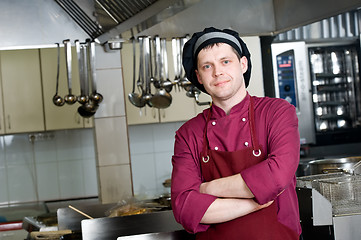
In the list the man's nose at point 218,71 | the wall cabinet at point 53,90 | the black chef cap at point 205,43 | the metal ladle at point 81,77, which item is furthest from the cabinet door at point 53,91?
the man's nose at point 218,71

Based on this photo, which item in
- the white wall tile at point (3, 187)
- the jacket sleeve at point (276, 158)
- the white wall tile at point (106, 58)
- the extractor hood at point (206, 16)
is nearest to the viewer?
the jacket sleeve at point (276, 158)

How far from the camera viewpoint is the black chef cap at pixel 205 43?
166cm

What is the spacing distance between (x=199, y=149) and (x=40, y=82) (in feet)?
11.7

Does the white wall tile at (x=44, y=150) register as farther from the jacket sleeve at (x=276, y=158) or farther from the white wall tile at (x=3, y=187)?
the jacket sleeve at (x=276, y=158)

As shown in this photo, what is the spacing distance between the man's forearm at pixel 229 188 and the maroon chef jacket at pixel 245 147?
2cm

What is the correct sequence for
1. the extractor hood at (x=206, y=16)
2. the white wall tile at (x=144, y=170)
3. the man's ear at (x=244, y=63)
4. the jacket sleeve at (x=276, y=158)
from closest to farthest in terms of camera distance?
the jacket sleeve at (x=276, y=158) → the man's ear at (x=244, y=63) → the extractor hood at (x=206, y=16) → the white wall tile at (x=144, y=170)

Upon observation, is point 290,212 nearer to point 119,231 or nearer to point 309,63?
point 119,231

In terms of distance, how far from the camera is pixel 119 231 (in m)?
2.59

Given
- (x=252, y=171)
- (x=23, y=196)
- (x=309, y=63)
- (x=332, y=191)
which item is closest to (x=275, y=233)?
(x=252, y=171)

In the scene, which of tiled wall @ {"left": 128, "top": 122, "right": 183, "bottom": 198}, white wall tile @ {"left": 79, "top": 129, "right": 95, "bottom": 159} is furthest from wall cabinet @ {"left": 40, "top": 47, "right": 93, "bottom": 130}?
tiled wall @ {"left": 128, "top": 122, "right": 183, "bottom": 198}

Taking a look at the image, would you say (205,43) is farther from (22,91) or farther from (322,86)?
(22,91)

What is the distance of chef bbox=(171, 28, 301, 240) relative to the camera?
160 centimetres

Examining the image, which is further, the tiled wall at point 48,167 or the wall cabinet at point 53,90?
the tiled wall at point 48,167

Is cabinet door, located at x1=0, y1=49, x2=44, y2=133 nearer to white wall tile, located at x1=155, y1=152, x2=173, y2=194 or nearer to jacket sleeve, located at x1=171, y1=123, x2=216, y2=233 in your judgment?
white wall tile, located at x1=155, y1=152, x2=173, y2=194
